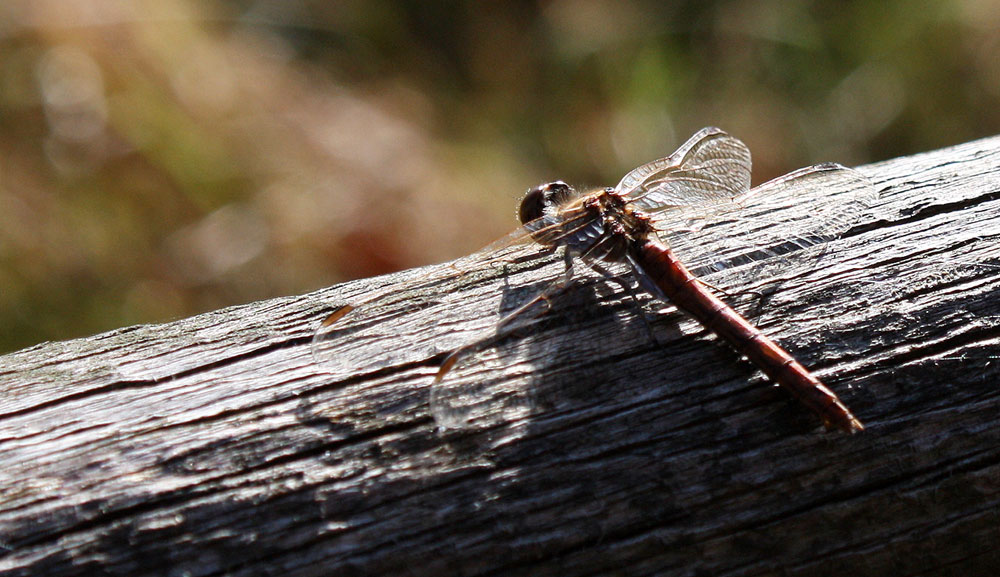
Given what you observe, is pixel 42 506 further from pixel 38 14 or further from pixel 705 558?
pixel 38 14

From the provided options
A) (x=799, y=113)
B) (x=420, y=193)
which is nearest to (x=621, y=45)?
(x=799, y=113)

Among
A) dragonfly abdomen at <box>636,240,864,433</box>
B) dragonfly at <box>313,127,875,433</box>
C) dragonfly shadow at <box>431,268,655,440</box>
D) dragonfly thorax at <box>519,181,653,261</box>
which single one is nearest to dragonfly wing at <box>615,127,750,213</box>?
dragonfly at <box>313,127,875,433</box>

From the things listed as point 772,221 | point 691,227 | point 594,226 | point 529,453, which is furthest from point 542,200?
point 529,453

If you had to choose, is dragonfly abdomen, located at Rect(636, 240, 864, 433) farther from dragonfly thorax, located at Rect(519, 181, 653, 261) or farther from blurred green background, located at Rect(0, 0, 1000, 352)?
blurred green background, located at Rect(0, 0, 1000, 352)

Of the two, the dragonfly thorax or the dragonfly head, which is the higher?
the dragonfly head

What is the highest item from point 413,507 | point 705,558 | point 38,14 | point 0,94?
point 38,14

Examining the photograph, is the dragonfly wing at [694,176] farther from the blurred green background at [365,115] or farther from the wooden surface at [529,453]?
the blurred green background at [365,115]
